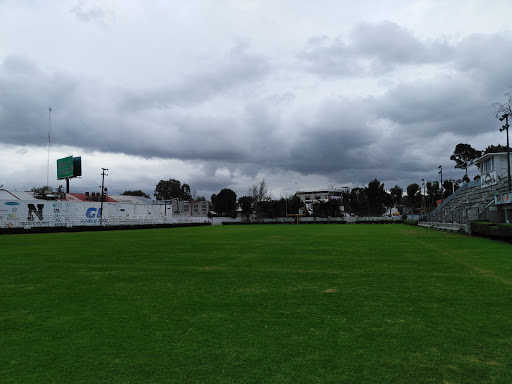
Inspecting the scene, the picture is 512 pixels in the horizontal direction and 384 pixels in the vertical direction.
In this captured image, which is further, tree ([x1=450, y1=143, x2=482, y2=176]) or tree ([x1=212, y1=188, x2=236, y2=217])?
tree ([x1=212, y1=188, x2=236, y2=217])

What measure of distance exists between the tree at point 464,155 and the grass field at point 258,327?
82.9 m

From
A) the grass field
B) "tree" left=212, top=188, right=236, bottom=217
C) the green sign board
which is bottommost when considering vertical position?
the grass field

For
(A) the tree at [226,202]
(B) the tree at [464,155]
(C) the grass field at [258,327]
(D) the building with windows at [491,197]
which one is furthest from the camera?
(A) the tree at [226,202]

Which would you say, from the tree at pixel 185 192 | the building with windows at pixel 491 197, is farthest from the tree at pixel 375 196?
the tree at pixel 185 192

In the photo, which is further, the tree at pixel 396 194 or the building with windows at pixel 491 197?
the tree at pixel 396 194

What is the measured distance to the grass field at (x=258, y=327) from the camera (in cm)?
363

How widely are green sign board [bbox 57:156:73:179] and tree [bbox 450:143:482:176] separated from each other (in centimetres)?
8160

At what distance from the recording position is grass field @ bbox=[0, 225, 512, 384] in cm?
363

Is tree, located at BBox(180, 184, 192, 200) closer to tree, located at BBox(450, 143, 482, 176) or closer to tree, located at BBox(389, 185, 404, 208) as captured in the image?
tree, located at BBox(389, 185, 404, 208)

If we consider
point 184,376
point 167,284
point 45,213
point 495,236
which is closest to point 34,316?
point 167,284

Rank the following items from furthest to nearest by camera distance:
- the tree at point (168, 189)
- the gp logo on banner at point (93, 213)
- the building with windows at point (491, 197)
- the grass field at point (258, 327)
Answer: the tree at point (168, 189) → the gp logo on banner at point (93, 213) → the building with windows at point (491, 197) → the grass field at point (258, 327)

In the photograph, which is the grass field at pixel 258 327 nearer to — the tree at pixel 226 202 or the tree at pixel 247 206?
the tree at pixel 247 206

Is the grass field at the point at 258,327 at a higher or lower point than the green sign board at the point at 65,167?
lower

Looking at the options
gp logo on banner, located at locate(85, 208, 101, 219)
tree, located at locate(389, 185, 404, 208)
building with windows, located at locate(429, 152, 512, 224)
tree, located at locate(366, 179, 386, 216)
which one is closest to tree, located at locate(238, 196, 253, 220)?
tree, located at locate(366, 179, 386, 216)
